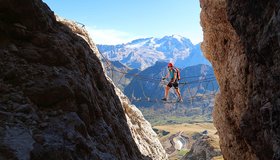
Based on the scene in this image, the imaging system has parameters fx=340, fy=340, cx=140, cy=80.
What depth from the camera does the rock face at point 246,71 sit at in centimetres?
1284

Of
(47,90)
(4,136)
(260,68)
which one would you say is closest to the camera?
(4,136)

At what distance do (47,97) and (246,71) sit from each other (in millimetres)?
10513

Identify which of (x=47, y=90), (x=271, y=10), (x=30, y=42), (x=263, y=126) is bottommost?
(x=263, y=126)

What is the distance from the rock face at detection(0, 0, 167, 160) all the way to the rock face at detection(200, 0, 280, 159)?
5.98 meters

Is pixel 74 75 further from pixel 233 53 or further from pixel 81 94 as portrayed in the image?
pixel 233 53

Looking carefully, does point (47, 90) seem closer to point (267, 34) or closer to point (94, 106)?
point (94, 106)

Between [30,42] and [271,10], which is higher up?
[271,10]

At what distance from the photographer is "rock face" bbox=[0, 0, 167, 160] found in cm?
920

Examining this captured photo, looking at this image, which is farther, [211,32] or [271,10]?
[211,32]

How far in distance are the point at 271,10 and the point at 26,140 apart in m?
9.77

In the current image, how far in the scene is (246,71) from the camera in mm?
17203

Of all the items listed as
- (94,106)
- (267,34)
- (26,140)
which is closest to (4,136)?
(26,140)

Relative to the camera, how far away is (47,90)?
10945 mm

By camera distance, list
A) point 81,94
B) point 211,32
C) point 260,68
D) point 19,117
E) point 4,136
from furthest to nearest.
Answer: point 211,32
point 260,68
point 81,94
point 19,117
point 4,136
